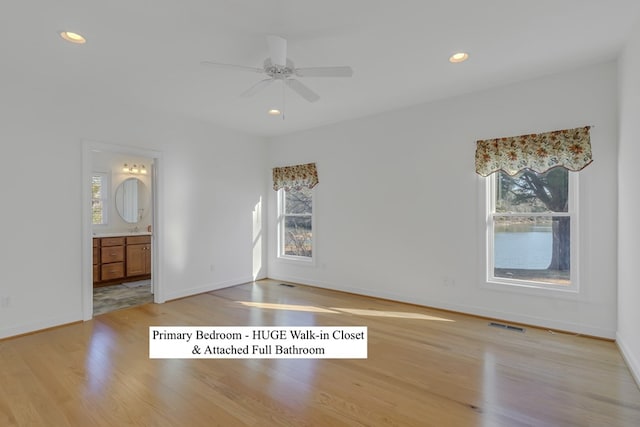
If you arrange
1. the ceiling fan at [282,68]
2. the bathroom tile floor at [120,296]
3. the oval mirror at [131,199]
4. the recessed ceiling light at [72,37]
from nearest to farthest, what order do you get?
the ceiling fan at [282,68]
the recessed ceiling light at [72,37]
the bathroom tile floor at [120,296]
the oval mirror at [131,199]

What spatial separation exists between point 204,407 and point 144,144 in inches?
140

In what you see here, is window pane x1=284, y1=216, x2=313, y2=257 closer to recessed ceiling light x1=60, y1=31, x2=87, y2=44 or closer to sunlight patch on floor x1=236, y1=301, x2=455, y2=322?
sunlight patch on floor x1=236, y1=301, x2=455, y2=322

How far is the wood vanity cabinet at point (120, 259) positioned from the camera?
5410mm

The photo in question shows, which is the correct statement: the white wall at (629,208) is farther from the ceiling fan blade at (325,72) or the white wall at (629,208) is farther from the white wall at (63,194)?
the white wall at (63,194)

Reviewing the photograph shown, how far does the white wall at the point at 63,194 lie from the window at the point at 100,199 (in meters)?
2.21

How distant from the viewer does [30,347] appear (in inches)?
120

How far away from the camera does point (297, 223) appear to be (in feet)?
19.2

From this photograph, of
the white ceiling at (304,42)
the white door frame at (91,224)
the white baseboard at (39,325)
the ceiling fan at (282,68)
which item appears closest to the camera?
the white ceiling at (304,42)

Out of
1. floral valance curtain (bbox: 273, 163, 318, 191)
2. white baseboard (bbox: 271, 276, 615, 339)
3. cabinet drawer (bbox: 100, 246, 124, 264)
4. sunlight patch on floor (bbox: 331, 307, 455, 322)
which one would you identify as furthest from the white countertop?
sunlight patch on floor (bbox: 331, 307, 455, 322)

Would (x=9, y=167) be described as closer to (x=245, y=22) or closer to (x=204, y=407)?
(x=245, y=22)

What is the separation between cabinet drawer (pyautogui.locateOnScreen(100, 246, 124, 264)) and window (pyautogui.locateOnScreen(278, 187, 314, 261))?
2789 mm

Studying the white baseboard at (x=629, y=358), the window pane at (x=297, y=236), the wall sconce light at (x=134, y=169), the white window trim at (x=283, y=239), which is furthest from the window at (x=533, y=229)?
the wall sconce light at (x=134, y=169)

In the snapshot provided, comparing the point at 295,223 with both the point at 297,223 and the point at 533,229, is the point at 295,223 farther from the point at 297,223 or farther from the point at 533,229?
the point at 533,229

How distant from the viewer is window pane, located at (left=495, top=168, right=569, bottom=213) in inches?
136
